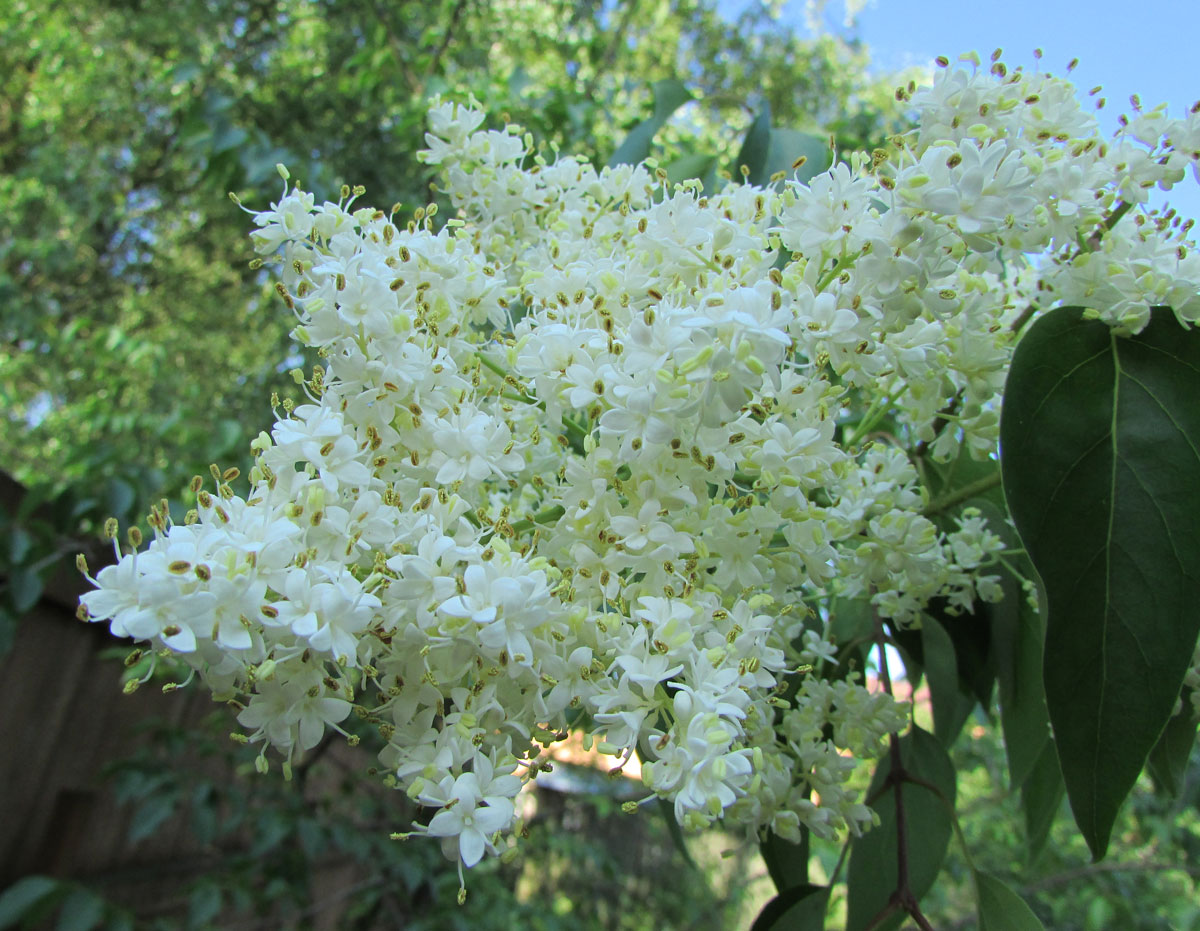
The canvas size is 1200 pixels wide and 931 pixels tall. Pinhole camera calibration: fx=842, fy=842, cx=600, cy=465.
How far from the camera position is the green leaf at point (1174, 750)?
739 mm

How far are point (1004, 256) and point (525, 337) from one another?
38 cm

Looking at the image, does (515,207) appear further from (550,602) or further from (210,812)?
(210,812)

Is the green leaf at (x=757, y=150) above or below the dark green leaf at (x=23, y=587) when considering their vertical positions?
above

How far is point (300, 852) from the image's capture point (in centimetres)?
224

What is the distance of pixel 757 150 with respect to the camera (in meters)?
1.10

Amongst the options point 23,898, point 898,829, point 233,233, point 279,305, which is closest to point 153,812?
point 23,898

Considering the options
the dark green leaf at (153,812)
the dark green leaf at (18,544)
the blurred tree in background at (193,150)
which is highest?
the blurred tree in background at (193,150)

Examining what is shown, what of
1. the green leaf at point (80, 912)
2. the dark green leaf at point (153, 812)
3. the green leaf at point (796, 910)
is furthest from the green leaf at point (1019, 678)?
the dark green leaf at point (153, 812)

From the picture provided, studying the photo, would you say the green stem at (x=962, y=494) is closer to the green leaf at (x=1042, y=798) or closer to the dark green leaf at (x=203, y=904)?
the green leaf at (x=1042, y=798)

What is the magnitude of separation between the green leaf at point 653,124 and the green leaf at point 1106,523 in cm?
71

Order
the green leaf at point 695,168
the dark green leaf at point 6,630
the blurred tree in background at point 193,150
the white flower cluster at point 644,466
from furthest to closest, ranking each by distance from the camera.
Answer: the blurred tree in background at point 193,150, the dark green leaf at point 6,630, the green leaf at point 695,168, the white flower cluster at point 644,466

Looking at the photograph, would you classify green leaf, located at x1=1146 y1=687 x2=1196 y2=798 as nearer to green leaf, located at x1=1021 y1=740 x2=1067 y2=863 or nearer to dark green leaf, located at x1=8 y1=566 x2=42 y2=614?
green leaf, located at x1=1021 y1=740 x2=1067 y2=863

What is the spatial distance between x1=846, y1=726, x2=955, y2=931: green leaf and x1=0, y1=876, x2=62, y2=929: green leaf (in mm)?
1339

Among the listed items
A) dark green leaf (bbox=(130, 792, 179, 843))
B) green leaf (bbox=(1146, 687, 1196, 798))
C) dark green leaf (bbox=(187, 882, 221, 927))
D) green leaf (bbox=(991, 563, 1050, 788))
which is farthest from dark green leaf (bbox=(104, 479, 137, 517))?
green leaf (bbox=(1146, 687, 1196, 798))
